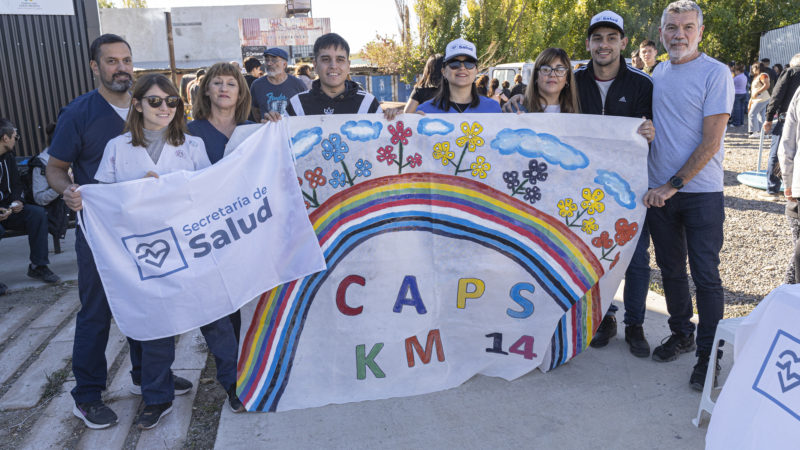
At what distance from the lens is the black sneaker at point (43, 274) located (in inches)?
206

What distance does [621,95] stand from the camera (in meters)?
3.44

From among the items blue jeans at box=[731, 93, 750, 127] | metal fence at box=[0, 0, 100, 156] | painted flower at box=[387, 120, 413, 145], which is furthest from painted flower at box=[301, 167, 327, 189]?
blue jeans at box=[731, 93, 750, 127]

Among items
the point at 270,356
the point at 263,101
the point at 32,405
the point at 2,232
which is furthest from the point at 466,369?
the point at 2,232

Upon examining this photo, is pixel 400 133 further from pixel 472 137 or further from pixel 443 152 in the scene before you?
pixel 472 137

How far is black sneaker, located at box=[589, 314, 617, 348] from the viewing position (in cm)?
375

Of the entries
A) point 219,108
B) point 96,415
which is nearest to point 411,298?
point 219,108

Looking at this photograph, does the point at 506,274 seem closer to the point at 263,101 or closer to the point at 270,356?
the point at 270,356

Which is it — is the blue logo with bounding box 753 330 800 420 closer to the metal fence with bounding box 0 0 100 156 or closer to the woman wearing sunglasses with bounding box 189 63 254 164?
the woman wearing sunglasses with bounding box 189 63 254 164

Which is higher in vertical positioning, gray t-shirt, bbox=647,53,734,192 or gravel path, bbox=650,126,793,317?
gray t-shirt, bbox=647,53,734,192

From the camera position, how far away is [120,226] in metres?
2.79

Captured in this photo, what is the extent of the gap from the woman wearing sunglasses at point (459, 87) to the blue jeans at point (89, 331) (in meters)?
1.94

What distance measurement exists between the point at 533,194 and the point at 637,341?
1.20 metres

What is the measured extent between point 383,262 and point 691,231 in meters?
1.73

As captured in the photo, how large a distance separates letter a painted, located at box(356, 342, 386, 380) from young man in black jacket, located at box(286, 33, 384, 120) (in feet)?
4.46
